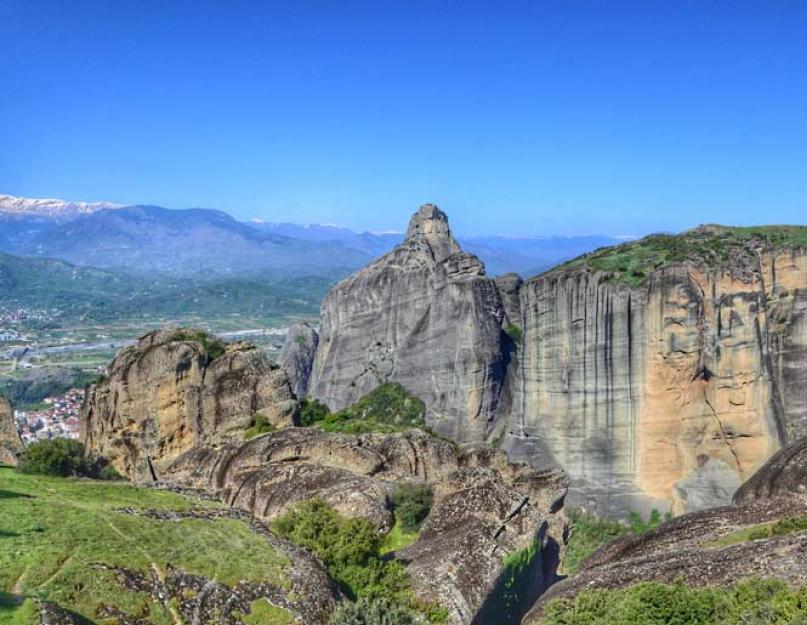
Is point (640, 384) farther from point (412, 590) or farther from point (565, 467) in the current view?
point (412, 590)

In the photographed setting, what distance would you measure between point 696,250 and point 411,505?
122 ft

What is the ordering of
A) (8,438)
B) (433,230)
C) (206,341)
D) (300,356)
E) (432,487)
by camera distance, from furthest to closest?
(300,356), (433,230), (206,341), (8,438), (432,487)

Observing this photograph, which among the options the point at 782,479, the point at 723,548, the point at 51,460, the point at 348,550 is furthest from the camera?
the point at 51,460

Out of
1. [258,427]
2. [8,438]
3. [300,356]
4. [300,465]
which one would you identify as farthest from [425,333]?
[300,465]

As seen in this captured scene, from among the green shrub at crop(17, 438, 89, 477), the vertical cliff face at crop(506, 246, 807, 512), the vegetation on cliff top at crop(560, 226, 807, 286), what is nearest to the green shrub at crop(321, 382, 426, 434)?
the vertical cliff face at crop(506, 246, 807, 512)

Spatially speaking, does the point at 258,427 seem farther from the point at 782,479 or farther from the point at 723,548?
the point at 723,548

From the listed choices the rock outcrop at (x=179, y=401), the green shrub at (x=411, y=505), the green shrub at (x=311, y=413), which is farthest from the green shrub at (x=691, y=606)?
the green shrub at (x=311, y=413)

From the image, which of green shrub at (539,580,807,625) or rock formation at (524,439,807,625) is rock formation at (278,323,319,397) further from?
green shrub at (539,580,807,625)

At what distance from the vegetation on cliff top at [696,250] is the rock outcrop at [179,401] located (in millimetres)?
30503

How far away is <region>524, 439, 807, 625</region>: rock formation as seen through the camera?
567 inches

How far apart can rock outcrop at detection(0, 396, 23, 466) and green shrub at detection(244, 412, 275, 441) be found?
710 centimetres

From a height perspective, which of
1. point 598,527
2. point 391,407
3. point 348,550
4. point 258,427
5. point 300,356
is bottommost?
point 598,527

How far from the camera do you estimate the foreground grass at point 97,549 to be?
42.9 feet

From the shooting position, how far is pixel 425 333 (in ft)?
239
